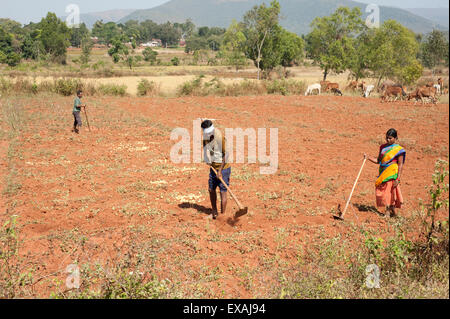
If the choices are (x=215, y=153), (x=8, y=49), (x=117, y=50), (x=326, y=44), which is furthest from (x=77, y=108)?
(x=117, y=50)

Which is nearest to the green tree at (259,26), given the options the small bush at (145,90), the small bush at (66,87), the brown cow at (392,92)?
the small bush at (145,90)

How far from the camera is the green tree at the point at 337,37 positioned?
26.5 meters

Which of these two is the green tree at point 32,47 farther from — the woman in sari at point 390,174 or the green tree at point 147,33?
the green tree at point 147,33

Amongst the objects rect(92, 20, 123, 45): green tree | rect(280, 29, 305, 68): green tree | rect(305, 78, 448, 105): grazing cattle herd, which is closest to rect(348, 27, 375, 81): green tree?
rect(305, 78, 448, 105): grazing cattle herd

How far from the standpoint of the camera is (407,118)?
13070mm

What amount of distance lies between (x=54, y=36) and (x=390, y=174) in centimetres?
4335

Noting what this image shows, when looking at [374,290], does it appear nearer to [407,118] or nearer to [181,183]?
[181,183]

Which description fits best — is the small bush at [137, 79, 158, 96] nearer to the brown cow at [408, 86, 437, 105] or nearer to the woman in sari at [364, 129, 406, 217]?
the brown cow at [408, 86, 437, 105]

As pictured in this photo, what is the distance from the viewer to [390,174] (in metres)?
5.36

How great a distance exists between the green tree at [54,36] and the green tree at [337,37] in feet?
91.5

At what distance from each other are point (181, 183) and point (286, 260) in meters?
3.31

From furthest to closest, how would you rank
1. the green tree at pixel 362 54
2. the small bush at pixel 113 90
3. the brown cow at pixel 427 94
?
the green tree at pixel 362 54, the small bush at pixel 113 90, the brown cow at pixel 427 94
